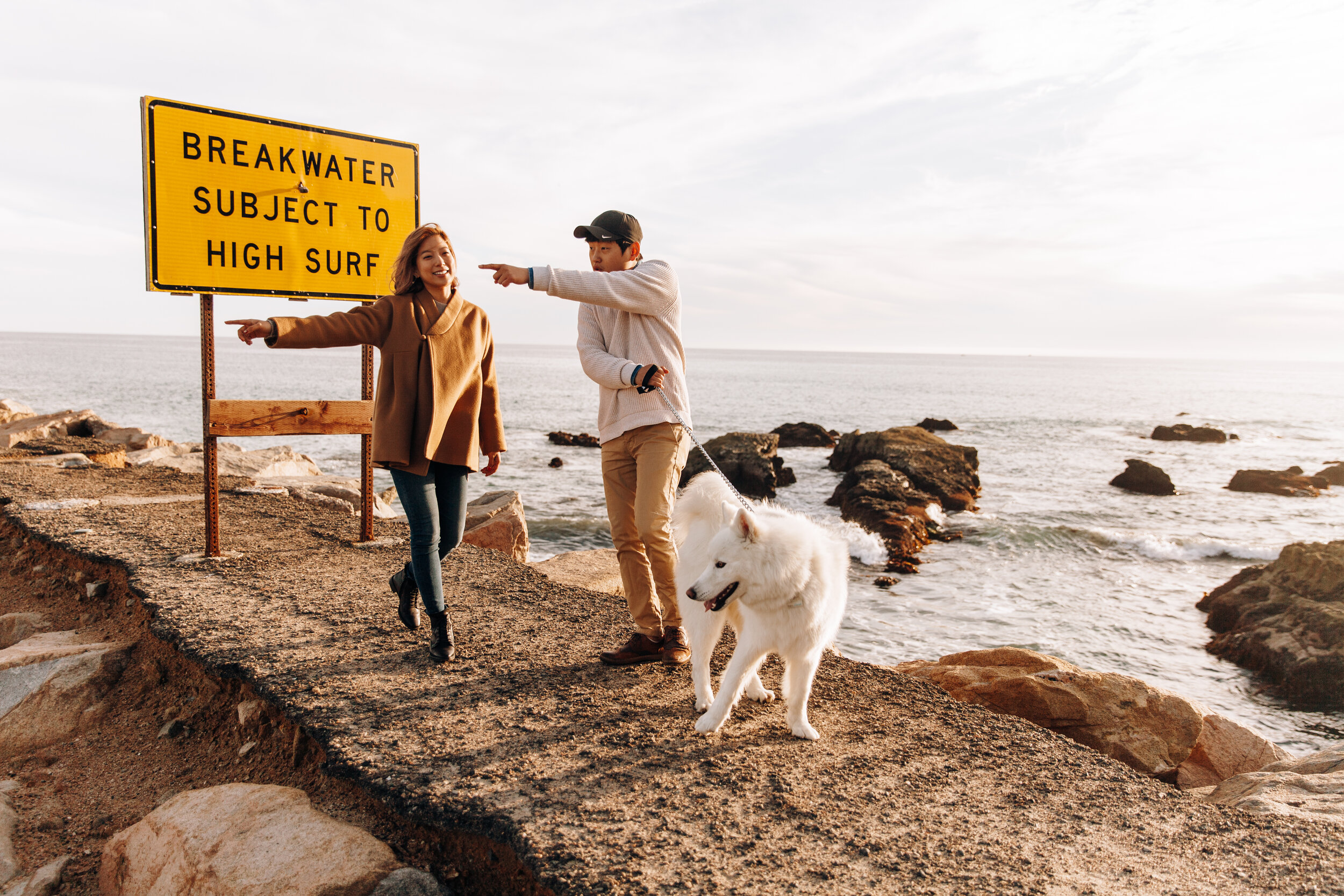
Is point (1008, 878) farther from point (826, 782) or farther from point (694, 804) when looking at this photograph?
point (694, 804)

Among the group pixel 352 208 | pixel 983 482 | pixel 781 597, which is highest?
pixel 352 208

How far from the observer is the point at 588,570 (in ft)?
23.8

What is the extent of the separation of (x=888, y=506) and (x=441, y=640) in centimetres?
1188

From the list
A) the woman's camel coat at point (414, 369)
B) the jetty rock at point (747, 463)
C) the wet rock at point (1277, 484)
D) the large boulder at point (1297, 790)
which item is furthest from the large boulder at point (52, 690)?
the wet rock at point (1277, 484)

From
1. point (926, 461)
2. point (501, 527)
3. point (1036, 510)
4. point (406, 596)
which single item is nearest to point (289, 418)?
point (406, 596)

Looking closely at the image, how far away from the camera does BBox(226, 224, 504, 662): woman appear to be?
3.71 metres

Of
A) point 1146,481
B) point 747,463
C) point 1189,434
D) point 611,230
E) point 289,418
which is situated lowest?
point 1146,481

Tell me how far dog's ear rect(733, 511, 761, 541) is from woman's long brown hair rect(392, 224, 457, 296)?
6.75ft

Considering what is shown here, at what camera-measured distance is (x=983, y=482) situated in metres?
21.2

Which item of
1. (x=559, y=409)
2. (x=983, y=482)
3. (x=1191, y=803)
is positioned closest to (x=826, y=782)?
(x=1191, y=803)

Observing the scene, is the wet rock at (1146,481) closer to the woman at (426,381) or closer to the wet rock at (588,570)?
the wet rock at (588,570)

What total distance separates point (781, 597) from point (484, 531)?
5336 mm

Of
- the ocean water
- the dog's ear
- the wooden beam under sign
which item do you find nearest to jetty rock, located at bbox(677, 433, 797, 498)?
the ocean water

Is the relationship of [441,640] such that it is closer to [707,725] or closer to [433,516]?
[433,516]
